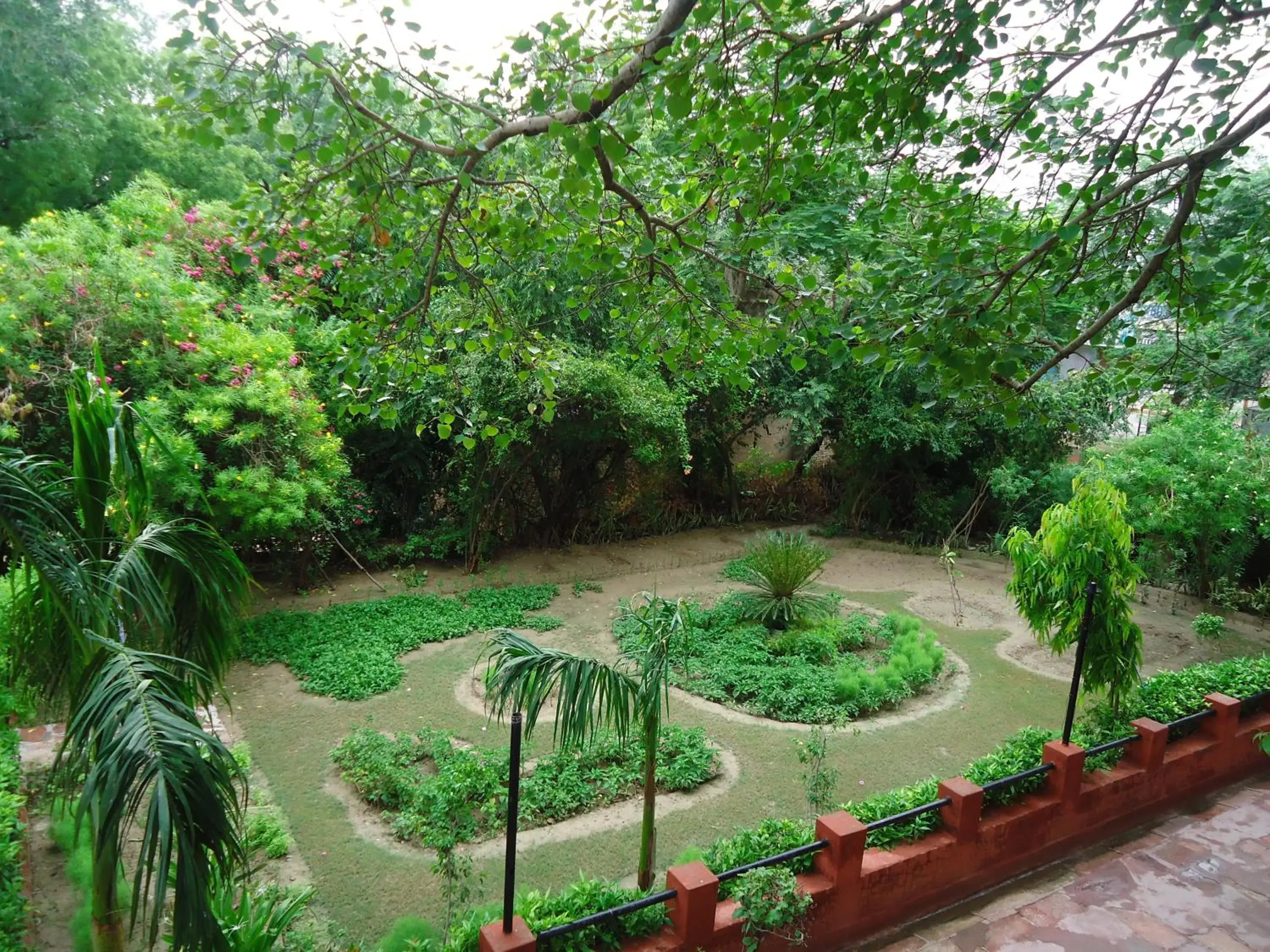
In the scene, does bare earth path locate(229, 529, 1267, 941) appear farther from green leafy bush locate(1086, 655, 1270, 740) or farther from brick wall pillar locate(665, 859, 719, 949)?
brick wall pillar locate(665, 859, 719, 949)

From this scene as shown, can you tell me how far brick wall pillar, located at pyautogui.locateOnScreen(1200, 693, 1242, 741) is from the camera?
4844mm

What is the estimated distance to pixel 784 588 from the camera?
7.70m

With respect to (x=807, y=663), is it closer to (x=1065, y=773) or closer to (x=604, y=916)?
(x=1065, y=773)

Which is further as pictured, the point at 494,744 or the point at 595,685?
the point at 494,744

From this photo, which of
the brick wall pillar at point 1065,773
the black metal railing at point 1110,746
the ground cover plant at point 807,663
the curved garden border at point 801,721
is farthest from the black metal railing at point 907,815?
the curved garden border at point 801,721

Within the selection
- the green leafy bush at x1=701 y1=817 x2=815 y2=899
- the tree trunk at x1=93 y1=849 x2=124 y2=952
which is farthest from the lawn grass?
the tree trunk at x1=93 y1=849 x2=124 y2=952

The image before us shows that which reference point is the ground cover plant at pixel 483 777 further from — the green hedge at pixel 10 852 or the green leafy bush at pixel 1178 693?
the green leafy bush at pixel 1178 693

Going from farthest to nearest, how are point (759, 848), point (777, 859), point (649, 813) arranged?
point (759, 848) < point (649, 813) < point (777, 859)

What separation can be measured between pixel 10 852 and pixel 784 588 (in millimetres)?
6191

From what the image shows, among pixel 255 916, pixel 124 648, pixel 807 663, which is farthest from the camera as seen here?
pixel 807 663

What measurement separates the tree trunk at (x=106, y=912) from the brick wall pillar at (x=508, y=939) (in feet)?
3.87

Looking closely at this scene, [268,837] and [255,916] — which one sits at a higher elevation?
[255,916]

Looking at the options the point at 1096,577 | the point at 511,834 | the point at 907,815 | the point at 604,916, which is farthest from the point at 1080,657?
the point at 511,834

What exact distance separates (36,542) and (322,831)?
2.80 m
